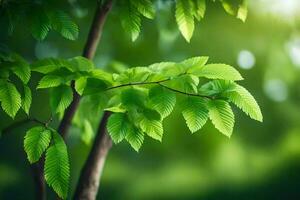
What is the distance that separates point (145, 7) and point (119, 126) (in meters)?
0.38

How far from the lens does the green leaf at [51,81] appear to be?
123 centimetres

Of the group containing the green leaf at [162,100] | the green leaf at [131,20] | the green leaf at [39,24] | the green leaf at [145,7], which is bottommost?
the green leaf at [162,100]

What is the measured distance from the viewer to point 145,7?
4.46ft

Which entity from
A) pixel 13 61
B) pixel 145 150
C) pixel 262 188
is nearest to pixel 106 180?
pixel 145 150

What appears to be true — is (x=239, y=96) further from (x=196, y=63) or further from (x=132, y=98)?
(x=132, y=98)

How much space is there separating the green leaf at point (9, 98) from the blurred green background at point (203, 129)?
147cm

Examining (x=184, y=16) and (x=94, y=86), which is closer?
(x=94, y=86)

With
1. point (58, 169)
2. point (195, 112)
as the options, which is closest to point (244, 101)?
point (195, 112)

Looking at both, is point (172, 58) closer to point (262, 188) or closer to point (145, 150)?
point (145, 150)

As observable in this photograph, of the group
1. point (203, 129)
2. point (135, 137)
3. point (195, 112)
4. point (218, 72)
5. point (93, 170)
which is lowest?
point (203, 129)

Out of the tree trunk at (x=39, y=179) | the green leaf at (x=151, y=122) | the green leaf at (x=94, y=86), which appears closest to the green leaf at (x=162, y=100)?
the green leaf at (x=151, y=122)

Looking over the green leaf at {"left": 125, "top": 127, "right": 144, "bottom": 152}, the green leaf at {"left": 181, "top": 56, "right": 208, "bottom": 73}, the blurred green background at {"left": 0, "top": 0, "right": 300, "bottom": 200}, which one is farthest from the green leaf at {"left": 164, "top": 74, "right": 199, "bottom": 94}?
the blurred green background at {"left": 0, "top": 0, "right": 300, "bottom": 200}

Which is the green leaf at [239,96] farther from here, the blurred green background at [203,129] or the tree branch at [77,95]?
the blurred green background at [203,129]

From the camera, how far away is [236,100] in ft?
3.92
